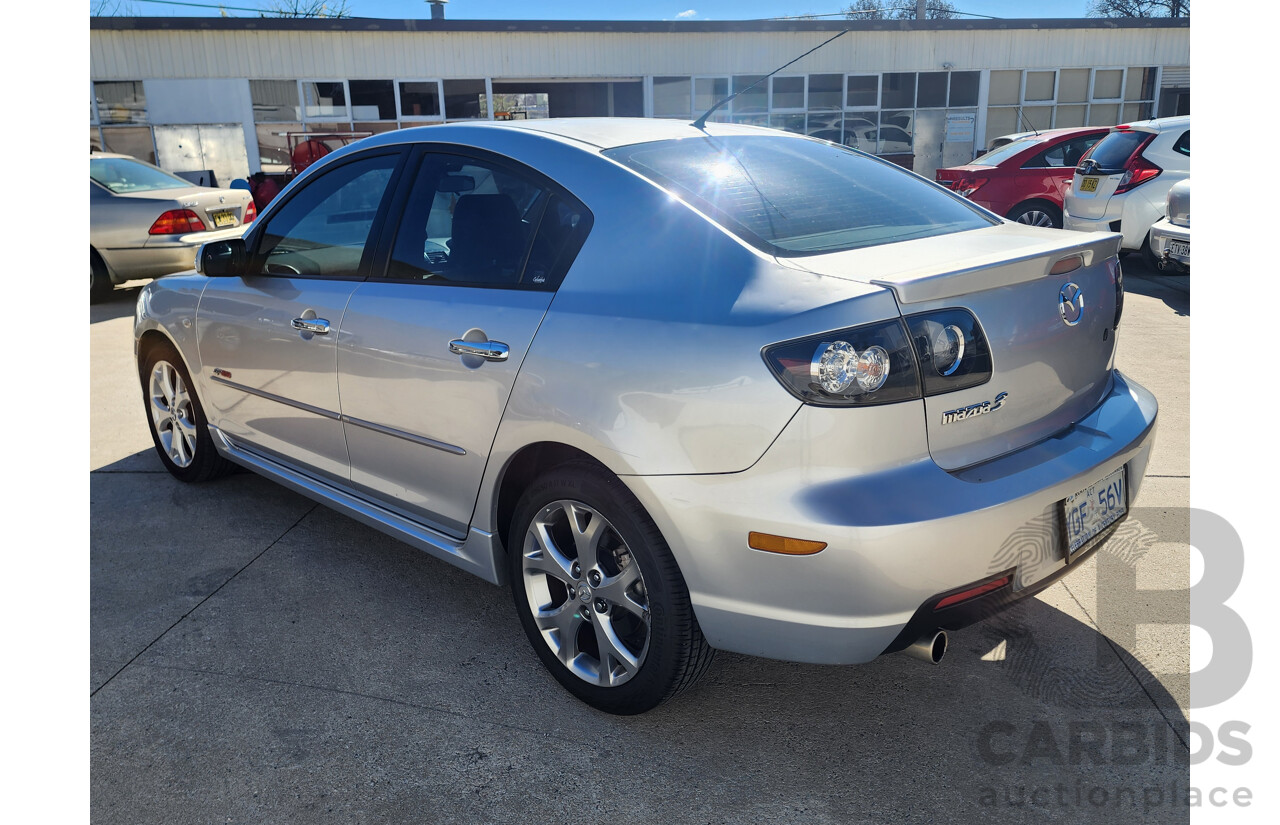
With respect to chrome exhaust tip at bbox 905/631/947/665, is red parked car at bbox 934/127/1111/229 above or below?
above

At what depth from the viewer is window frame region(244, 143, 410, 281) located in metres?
3.11

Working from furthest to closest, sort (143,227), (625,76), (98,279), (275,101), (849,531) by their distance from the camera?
(625,76), (275,101), (98,279), (143,227), (849,531)

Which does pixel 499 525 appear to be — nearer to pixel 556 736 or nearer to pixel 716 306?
pixel 556 736

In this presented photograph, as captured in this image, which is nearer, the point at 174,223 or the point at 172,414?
the point at 172,414

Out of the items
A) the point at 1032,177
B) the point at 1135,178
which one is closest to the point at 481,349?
the point at 1135,178

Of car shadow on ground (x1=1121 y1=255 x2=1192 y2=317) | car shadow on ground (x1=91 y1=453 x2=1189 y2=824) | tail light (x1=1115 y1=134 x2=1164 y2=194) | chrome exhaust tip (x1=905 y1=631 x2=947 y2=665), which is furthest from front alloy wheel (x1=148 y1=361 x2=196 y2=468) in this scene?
tail light (x1=1115 y1=134 x2=1164 y2=194)

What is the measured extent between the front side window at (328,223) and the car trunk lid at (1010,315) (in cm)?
172

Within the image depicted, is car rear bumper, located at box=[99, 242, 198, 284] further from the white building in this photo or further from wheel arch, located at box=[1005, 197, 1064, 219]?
the white building

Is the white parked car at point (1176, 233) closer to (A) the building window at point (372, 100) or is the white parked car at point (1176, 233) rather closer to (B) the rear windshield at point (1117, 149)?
(B) the rear windshield at point (1117, 149)

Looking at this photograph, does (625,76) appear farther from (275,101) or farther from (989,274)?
(989,274)

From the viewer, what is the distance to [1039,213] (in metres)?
10.8

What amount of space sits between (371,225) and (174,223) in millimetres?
7544

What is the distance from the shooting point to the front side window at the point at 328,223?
10.6ft

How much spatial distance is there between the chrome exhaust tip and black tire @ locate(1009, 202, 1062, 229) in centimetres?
972
